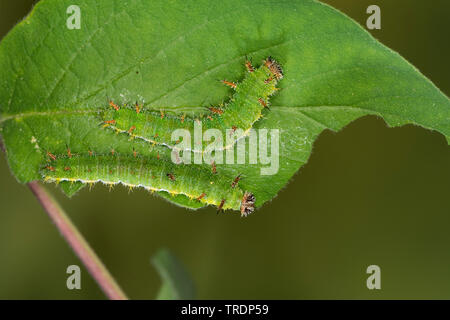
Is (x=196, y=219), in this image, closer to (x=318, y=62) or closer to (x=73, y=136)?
(x=73, y=136)

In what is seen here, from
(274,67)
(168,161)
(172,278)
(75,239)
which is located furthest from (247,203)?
(172,278)

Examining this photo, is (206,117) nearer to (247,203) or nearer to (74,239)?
(247,203)

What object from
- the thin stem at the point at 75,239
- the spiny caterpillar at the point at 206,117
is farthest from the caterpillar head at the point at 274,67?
the thin stem at the point at 75,239

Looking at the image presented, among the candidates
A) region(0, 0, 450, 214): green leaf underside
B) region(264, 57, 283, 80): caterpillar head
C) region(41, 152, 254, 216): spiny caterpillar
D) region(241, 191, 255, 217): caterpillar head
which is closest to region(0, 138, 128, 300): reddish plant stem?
region(0, 0, 450, 214): green leaf underside

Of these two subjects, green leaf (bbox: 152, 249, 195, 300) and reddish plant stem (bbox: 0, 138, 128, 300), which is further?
green leaf (bbox: 152, 249, 195, 300)

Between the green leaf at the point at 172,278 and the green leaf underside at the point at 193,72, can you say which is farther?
the green leaf at the point at 172,278

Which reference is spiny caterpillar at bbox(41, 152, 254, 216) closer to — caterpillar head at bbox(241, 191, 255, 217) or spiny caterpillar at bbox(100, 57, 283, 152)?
caterpillar head at bbox(241, 191, 255, 217)

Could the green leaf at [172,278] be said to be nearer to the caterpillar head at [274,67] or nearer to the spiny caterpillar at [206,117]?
the spiny caterpillar at [206,117]
